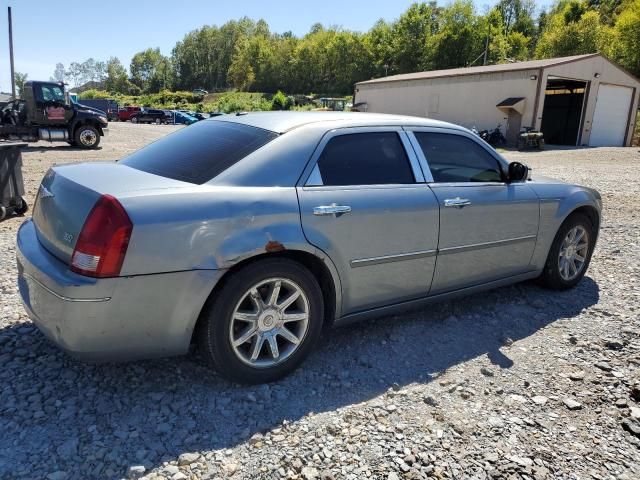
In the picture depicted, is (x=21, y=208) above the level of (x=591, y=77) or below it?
below

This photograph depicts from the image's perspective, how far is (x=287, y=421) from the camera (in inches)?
106

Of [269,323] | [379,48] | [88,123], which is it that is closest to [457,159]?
[269,323]

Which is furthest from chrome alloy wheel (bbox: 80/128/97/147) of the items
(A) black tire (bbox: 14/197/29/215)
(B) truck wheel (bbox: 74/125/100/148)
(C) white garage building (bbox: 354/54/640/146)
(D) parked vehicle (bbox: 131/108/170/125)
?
(D) parked vehicle (bbox: 131/108/170/125)

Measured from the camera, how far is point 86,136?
58.5ft

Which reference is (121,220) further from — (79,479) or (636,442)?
(636,442)

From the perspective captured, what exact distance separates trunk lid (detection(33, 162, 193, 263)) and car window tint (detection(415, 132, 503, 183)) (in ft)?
6.06

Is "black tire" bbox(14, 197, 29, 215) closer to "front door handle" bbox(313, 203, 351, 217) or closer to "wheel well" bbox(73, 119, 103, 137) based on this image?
"front door handle" bbox(313, 203, 351, 217)

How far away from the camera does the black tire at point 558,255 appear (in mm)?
4539

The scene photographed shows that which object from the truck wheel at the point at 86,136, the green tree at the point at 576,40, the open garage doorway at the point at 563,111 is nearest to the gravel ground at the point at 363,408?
the truck wheel at the point at 86,136

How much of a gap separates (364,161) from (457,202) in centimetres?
80

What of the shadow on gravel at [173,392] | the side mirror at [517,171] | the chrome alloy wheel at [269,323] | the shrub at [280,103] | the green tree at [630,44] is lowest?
the shadow on gravel at [173,392]

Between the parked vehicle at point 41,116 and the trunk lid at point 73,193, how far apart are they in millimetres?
16199

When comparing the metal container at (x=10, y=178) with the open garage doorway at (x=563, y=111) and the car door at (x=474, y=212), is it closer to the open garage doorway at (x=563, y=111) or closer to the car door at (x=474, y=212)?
the car door at (x=474, y=212)

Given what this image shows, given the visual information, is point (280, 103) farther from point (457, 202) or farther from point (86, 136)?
point (457, 202)
